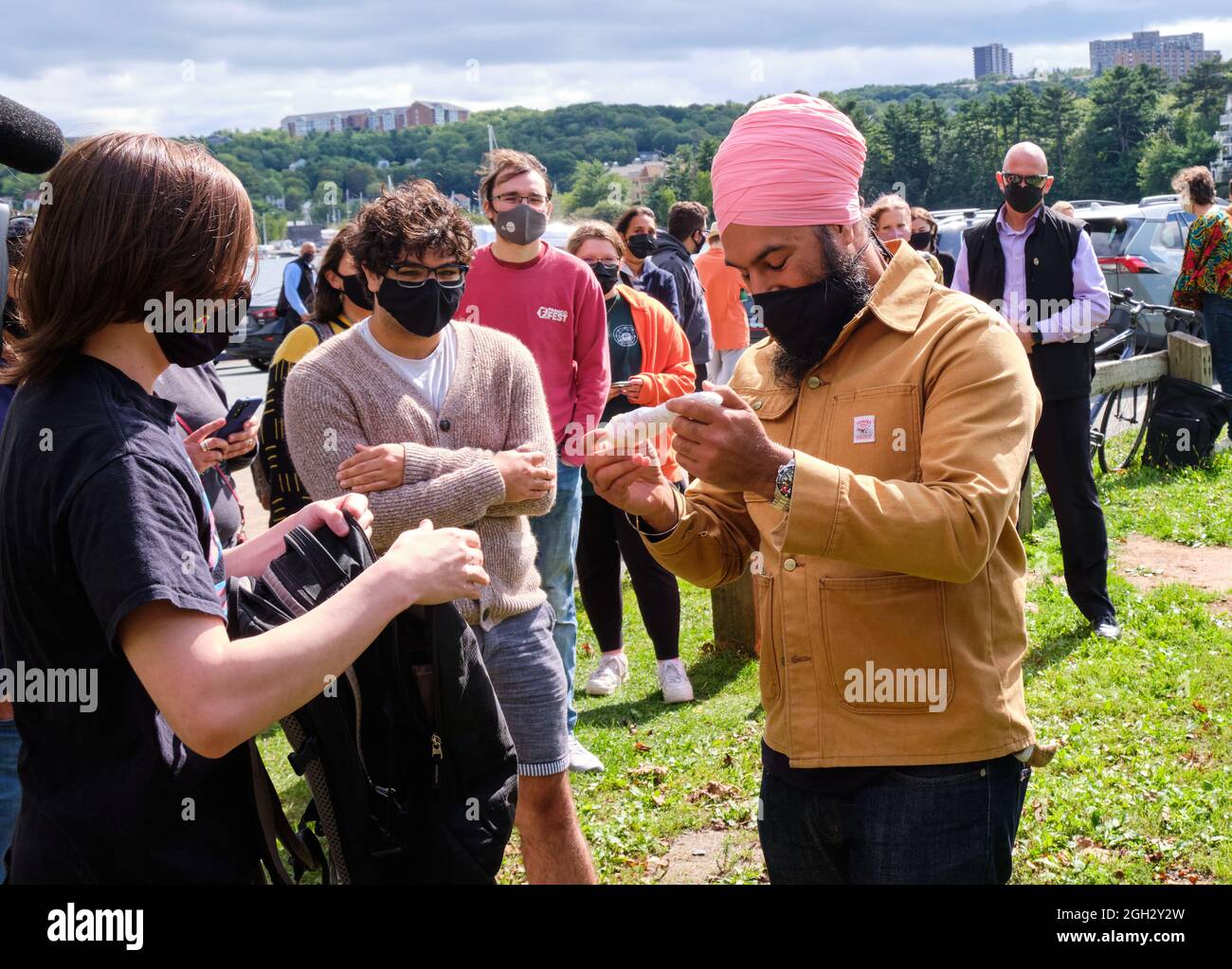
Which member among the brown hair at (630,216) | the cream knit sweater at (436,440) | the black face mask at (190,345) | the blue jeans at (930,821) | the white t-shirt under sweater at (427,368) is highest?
the brown hair at (630,216)

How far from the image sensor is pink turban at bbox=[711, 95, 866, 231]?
2.40m

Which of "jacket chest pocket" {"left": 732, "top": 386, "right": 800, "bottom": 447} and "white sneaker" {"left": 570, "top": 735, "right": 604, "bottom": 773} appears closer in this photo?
"jacket chest pocket" {"left": 732, "top": 386, "right": 800, "bottom": 447}

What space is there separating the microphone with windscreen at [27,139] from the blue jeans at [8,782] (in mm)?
1717

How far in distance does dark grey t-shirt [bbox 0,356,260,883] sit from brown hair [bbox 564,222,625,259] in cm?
482

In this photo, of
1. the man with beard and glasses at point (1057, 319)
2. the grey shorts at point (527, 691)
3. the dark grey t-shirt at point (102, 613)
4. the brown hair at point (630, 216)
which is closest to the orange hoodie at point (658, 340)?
the man with beard and glasses at point (1057, 319)

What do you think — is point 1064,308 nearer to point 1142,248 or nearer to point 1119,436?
point 1119,436

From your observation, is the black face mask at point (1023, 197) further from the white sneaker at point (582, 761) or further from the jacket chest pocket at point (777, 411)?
the jacket chest pocket at point (777, 411)

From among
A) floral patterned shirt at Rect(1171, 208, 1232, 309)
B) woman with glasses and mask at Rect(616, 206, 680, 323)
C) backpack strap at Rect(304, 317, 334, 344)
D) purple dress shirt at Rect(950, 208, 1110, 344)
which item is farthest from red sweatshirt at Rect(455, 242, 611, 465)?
floral patterned shirt at Rect(1171, 208, 1232, 309)

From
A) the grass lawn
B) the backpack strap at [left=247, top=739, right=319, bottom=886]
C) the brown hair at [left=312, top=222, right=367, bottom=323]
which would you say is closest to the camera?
the backpack strap at [left=247, top=739, right=319, bottom=886]

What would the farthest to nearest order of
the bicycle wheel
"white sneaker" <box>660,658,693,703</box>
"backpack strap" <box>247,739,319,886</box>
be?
1. the bicycle wheel
2. "white sneaker" <box>660,658,693,703</box>
3. "backpack strap" <box>247,739,319,886</box>

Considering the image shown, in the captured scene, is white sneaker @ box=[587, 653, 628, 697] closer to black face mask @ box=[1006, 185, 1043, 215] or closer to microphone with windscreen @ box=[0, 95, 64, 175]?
black face mask @ box=[1006, 185, 1043, 215]

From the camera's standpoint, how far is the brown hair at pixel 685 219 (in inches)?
411

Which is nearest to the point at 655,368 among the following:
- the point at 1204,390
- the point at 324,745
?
the point at 324,745
